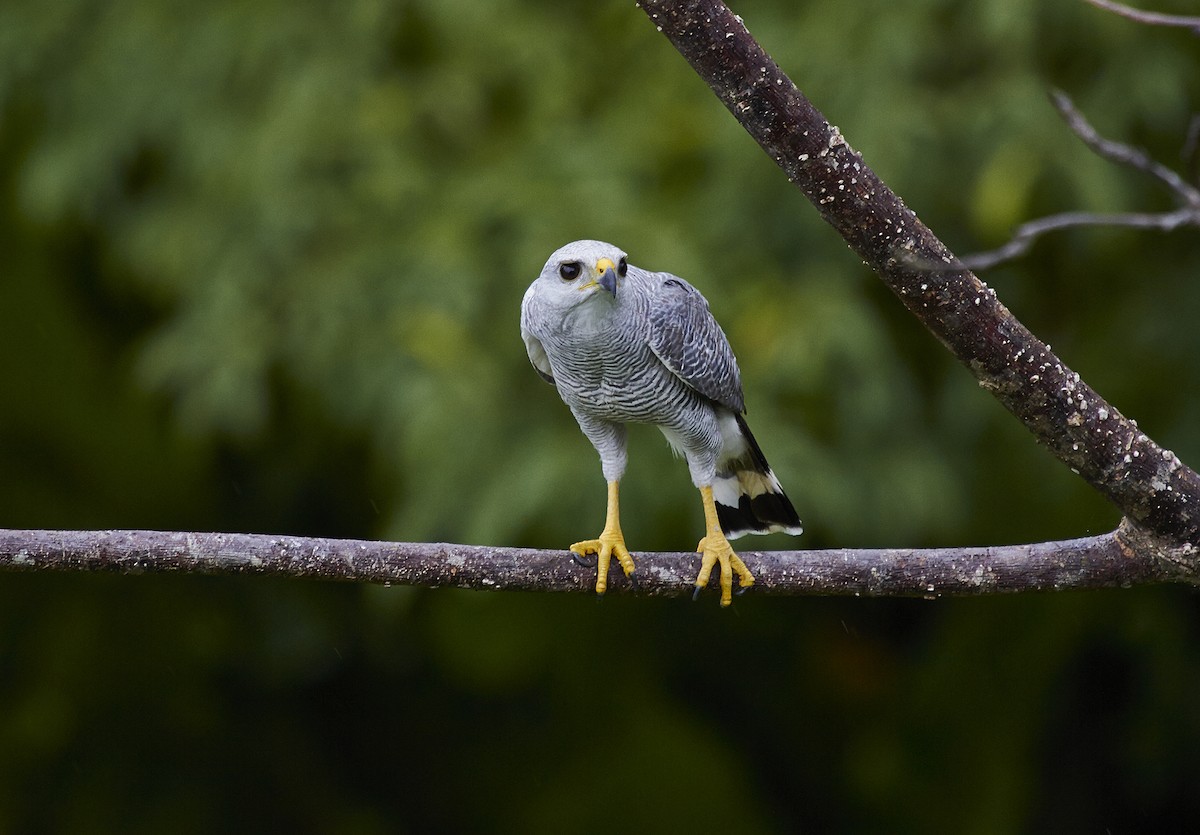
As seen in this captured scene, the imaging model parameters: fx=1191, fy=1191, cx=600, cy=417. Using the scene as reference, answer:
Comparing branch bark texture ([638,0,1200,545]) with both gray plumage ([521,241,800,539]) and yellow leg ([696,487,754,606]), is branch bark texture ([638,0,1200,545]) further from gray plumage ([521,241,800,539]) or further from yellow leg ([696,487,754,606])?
yellow leg ([696,487,754,606])

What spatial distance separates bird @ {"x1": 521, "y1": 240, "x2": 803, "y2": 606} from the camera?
8.02 ft

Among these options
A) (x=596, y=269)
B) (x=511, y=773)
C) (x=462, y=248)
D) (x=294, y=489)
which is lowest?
(x=511, y=773)

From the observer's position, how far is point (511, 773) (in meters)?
5.14

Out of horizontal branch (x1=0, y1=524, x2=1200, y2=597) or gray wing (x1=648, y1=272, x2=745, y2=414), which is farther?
gray wing (x1=648, y1=272, x2=745, y2=414)

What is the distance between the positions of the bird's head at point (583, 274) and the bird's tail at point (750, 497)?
77cm

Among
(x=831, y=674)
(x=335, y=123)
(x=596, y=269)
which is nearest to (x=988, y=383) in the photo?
(x=596, y=269)

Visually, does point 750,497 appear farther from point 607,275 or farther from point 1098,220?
point 1098,220

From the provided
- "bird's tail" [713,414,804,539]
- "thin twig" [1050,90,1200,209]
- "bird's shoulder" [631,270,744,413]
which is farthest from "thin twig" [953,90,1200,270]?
"bird's tail" [713,414,804,539]

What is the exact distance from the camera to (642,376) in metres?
2.63

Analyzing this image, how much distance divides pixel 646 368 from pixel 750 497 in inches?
25.7

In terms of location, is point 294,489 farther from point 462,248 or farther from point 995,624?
point 995,624

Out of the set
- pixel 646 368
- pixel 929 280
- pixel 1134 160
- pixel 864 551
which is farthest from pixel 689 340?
pixel 1134 160

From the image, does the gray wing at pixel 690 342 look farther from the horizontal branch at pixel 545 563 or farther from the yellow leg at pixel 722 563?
the horizontal branch at pixel 545 563

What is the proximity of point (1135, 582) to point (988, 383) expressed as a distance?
0.65 m
